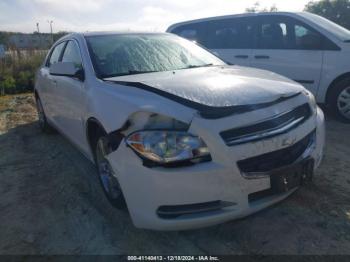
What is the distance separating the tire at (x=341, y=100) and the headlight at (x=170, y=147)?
382cm

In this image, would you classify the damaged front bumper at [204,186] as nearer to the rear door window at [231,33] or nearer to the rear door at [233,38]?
the rear door at [233,38]

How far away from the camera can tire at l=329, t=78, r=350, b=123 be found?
193 inches

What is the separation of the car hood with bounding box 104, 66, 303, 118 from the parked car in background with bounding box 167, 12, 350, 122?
6.70 ft

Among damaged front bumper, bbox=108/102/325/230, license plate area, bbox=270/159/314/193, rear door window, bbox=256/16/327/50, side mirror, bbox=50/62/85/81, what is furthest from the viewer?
rear door window, bbox=256/16/327/50

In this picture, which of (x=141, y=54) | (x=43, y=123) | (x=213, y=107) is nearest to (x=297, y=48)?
(x=141, y=54)

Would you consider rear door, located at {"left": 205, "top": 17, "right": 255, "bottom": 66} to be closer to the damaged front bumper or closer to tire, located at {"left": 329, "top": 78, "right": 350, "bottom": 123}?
tire, located at {"left": 329, "top": 78, "right": 350, "bottom": 123}

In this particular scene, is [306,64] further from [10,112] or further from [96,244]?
[10,112]

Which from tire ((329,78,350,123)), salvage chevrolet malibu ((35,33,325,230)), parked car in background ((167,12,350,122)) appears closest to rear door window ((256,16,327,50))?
parked car in background ((167,12,350,122))

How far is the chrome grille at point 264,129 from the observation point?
1984mm

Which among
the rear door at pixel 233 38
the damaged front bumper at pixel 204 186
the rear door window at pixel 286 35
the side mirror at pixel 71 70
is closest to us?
the damaged front bumper at pixel 204 186

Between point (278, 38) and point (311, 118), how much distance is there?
3.45m

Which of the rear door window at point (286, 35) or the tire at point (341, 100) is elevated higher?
the rear door window at point (286, 35)

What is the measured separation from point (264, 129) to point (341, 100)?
351 cm

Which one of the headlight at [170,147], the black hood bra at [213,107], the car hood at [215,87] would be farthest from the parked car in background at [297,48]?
the headlight at [170,147]
